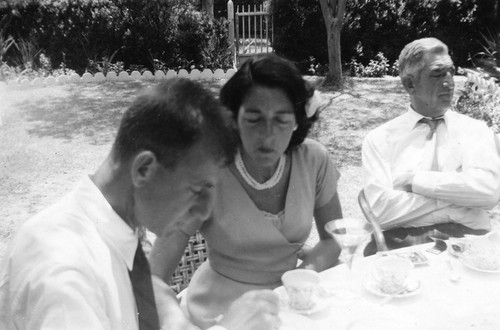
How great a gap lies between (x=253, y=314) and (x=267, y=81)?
3.68 ft

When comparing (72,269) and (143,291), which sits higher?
(72,269)

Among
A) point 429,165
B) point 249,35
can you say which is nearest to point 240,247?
point 429,165

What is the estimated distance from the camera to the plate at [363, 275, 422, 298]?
1921mm

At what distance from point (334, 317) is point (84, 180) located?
970 mm

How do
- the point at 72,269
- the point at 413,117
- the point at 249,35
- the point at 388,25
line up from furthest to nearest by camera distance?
the point at 249,35
the point at 388,25
the point at 413,117
the point at 72,269

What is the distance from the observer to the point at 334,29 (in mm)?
10453

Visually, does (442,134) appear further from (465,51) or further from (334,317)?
(465,51)

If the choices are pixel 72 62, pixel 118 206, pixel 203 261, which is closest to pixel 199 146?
pixel 118 206

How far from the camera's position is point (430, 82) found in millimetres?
3191

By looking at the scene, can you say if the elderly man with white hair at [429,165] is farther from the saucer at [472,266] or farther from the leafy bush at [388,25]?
the leafy bush at [388,25]

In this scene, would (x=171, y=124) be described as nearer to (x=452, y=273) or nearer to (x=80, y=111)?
(x=452, y=273)

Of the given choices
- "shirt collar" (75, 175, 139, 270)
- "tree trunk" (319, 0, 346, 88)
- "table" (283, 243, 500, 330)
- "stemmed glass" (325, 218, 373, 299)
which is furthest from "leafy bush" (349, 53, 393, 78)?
"shirt collar" (75, 175, 139, 270)

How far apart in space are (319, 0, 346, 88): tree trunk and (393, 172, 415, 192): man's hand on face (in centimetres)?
776

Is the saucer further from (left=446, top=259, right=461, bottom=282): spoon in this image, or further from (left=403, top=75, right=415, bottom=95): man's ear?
(left=403, top=75, right=415, bottom=95): man's ear
